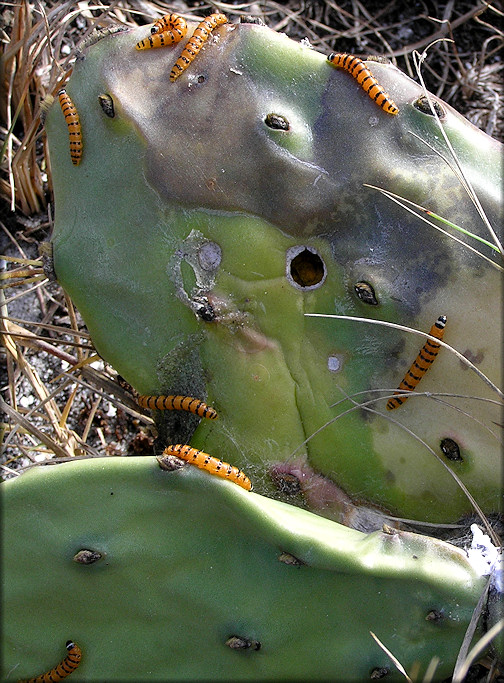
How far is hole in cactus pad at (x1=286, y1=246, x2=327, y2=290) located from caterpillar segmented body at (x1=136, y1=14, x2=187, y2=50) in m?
0.72

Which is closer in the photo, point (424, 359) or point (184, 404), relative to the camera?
point (424, 359)

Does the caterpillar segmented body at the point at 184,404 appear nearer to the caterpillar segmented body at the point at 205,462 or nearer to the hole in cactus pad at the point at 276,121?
the caterpillar segmented body at the point at 205,462

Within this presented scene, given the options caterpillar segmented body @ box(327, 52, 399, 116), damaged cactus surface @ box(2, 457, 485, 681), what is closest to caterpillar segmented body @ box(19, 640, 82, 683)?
damaged cactus surface @ box(2, 457, 485, 681)

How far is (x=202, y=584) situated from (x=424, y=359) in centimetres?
86

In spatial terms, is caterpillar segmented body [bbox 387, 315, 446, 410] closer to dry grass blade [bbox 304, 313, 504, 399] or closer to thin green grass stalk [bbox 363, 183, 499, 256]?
dry grass blade [bbox 304, 313, 504, 399]

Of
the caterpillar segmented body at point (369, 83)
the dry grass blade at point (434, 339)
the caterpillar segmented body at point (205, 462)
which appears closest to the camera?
the caterpillar segmented body at point (205, 462)

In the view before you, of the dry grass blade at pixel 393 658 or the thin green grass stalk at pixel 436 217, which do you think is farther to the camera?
the thin green grass stalk at pixel 436 217

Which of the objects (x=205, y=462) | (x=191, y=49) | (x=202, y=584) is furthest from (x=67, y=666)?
(x=191, y=49)

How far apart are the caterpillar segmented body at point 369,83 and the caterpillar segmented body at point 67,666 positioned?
1.69 m

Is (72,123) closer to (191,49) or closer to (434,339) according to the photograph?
(191,49)

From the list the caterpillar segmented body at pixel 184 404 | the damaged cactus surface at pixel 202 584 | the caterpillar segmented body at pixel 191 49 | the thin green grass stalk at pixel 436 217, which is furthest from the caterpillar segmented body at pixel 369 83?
the damaged cactus surface at pixel 202 584

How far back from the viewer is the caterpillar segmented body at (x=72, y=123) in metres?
2.09

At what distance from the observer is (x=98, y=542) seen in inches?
66.7

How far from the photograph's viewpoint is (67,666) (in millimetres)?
1807
